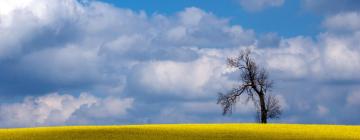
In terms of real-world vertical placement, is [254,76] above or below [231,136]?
above

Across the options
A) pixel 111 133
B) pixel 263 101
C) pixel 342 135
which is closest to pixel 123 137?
pixel 111 133

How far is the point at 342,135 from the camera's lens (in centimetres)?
4403

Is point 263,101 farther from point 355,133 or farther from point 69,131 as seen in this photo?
point 69,131

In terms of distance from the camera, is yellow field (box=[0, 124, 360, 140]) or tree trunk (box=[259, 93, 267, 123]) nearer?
yellow field (box=[0, 124, 360, 140])

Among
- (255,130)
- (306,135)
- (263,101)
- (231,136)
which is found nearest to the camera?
(231,136)

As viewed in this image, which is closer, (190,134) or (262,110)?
(190,134)

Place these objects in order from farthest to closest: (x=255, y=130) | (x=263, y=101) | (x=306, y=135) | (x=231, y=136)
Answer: (x=263, y=101)
(x=255, y=130)
(x=306, y=135)
(x=231, y=136)

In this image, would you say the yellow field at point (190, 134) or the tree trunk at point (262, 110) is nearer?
the yellow field at point (190, 134)

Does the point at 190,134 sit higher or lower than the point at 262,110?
lower

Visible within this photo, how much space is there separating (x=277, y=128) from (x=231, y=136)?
9.51m

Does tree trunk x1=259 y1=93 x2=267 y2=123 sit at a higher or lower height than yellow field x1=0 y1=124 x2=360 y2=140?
higher

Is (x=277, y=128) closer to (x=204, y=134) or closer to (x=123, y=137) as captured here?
(x=204, y=134)

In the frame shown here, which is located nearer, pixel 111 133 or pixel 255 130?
pixel 111 133

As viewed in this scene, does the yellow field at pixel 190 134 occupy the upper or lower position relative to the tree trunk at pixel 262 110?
lower
